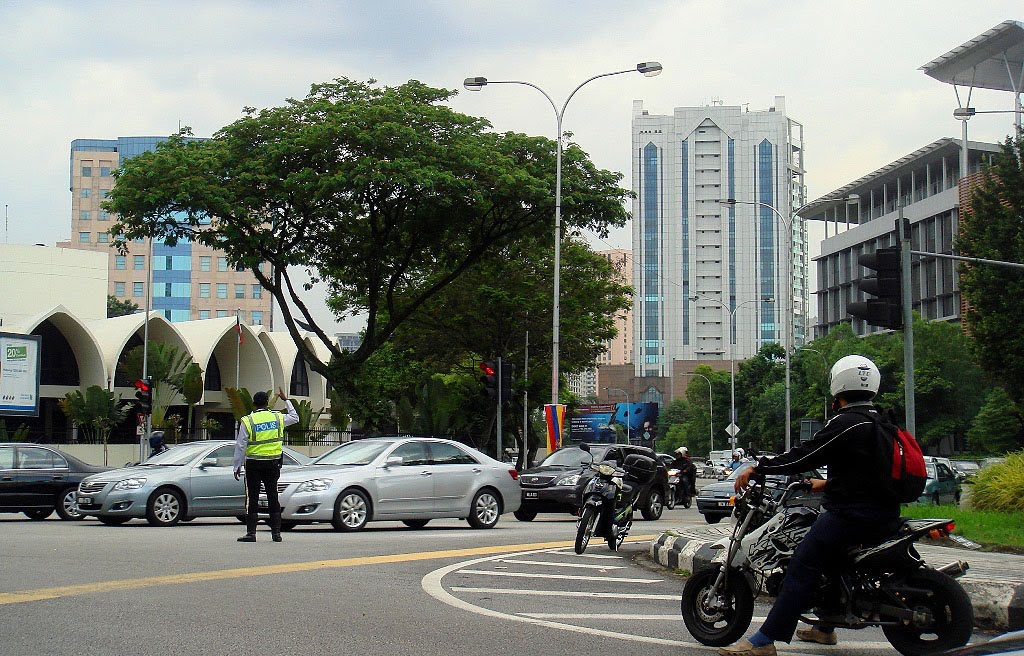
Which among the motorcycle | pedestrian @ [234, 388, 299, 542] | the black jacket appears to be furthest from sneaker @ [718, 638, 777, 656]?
pedestrian @ [234, 388, 299, 542]

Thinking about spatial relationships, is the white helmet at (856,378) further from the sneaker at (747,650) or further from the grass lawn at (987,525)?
the grass lawn at (987,525)

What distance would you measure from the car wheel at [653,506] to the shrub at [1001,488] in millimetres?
6710

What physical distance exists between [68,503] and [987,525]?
15058 mm

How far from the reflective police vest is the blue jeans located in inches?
361

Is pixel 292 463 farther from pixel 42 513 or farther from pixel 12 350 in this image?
pixel 12 350

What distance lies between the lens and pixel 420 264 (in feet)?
115

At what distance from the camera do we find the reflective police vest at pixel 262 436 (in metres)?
14.4

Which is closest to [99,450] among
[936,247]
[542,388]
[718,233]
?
[542,388]

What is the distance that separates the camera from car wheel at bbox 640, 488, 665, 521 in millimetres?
22969

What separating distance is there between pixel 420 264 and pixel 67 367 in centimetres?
3527

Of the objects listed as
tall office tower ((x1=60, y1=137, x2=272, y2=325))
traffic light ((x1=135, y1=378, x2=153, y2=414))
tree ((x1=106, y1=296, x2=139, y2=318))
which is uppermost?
tall office tower ((x1=60, y1=137, x2=272, y2=325))

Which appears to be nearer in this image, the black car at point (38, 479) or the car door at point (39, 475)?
the black car at point (38, 479)

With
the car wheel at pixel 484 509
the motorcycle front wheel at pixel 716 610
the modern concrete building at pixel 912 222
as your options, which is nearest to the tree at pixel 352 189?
the car wheel at pixel 484 509

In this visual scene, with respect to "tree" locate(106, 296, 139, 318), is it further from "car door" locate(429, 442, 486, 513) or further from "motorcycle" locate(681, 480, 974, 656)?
"motorcycle" locate(681, 480, 974, 656)
